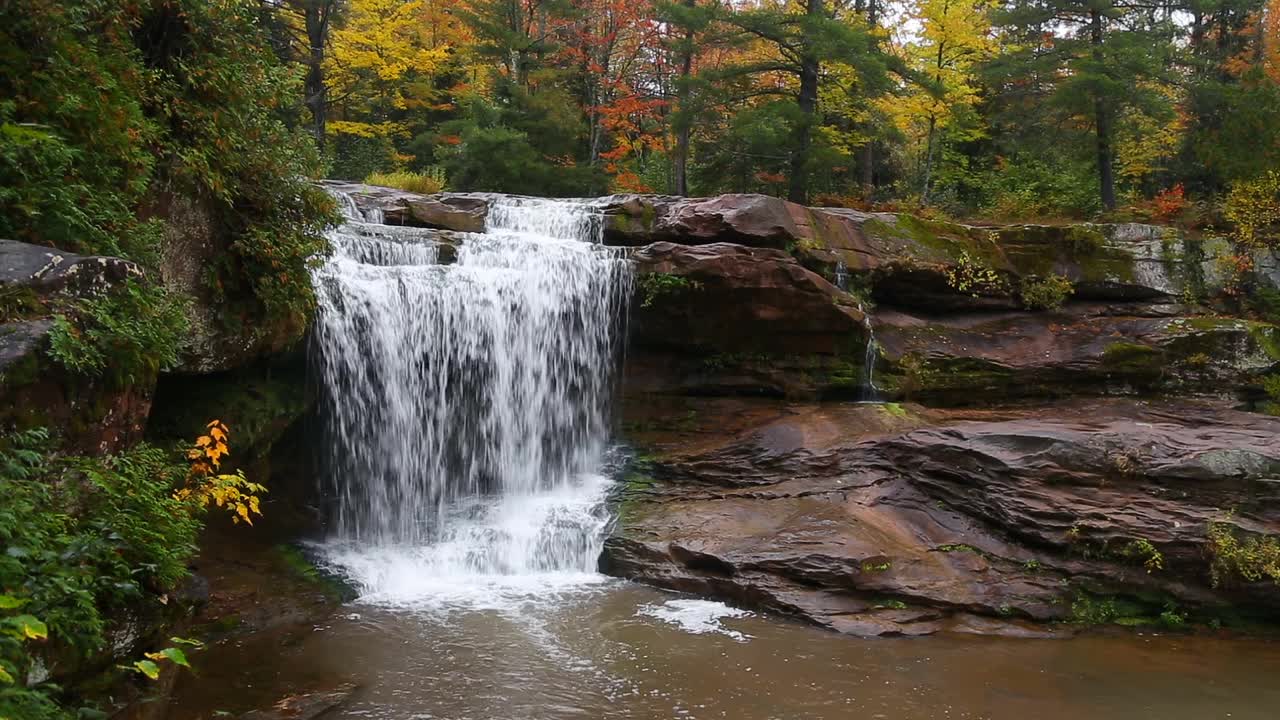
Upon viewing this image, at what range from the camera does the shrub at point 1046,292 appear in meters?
12.8

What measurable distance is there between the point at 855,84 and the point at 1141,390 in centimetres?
1017

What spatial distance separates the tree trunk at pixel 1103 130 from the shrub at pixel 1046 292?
18.9 feet

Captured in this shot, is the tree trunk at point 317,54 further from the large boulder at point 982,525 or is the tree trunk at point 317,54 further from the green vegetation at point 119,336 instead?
the green vegetation at point 119,336

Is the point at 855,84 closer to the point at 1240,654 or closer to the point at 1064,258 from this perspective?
the point at 1064,258

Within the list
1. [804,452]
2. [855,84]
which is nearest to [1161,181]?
[855,84]

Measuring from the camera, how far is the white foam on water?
304 inches

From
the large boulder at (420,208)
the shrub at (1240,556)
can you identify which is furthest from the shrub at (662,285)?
→ the shrub at (1240,556)

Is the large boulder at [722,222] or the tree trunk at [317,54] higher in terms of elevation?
the tree trunk at [317,54]

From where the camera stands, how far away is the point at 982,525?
9.21 meters

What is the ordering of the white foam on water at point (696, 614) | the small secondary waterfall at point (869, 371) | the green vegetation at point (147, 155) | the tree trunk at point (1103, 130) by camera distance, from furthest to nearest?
the tree trunk at point (1103, 130)
the small secondary waterfall at point (869, 371)
the white foam on water at point (696, 614)
the green vegetation at point (147, 155)

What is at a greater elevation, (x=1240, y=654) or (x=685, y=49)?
(x=685, y=49)

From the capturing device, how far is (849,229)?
41.9 feet

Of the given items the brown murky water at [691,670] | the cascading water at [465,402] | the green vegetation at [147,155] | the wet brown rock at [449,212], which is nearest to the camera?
the green vegetation at [147,155]

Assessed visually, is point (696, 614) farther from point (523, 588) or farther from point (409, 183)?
point (409, 183)
